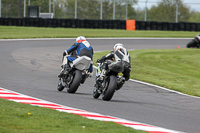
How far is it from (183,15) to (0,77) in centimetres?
4491

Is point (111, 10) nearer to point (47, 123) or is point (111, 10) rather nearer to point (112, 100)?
point (112, 100)

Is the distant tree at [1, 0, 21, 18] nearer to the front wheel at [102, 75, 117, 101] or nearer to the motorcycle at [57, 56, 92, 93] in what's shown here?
the motorcycle at [57, 56, 92, 93]

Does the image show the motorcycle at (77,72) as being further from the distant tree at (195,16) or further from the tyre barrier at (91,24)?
the distant tree at (195,16)

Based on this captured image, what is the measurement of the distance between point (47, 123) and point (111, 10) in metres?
42.6

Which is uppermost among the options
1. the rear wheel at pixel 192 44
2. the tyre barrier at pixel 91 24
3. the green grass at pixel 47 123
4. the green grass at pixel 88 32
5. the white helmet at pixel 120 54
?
the tyre barrier at pixel 91 24

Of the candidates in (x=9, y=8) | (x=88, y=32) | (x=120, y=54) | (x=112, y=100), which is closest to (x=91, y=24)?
(x=88, y=32)

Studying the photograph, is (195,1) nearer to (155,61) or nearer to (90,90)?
(155,61)

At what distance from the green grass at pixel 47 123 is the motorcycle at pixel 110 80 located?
Result: 92.1 inches

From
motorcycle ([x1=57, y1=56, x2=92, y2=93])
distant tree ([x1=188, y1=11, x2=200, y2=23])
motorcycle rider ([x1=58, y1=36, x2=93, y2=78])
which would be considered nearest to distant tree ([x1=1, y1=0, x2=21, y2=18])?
distant tree ([x1=188, y1=11, x2=200, y2=23])

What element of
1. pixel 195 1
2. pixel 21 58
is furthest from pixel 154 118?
pixel 195 1

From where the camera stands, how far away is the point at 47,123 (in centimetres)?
697

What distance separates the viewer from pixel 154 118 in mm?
8625

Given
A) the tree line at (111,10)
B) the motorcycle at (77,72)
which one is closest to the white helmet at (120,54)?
the motorcycle at (77,72)

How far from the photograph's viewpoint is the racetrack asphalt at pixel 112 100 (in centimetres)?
874
